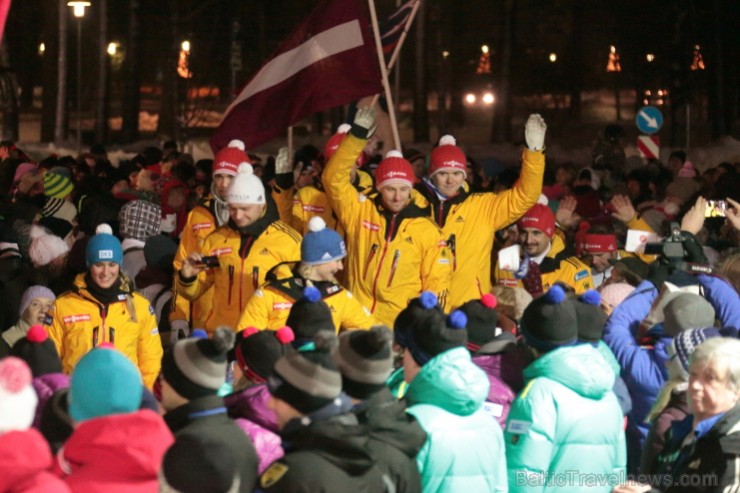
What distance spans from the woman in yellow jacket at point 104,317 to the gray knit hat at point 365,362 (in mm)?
3880

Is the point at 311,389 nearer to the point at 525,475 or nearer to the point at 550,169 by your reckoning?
the point at 525,475

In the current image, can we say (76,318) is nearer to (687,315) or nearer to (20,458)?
(687,315)

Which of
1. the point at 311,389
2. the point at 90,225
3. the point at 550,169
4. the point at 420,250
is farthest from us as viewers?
the point at 550,169

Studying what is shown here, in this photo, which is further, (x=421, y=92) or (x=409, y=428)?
(x=421, y=92)

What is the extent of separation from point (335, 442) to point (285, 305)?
3922 millimetres

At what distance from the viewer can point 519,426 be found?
704cm

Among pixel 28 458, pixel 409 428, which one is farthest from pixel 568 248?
pixel 28 458

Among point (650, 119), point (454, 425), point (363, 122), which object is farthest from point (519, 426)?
point (650, 119)

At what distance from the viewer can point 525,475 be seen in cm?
708

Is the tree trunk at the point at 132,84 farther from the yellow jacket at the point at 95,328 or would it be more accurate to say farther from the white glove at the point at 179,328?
the yellow jacket at the point at 95,328

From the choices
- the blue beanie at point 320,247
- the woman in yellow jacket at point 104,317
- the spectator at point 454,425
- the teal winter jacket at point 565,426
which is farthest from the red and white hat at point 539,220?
the spectator at point 454,425

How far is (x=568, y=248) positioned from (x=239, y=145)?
287 centimetres

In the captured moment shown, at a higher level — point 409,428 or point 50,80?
point 50,80

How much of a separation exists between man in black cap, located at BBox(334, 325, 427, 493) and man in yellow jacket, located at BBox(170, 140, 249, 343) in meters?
4.95
